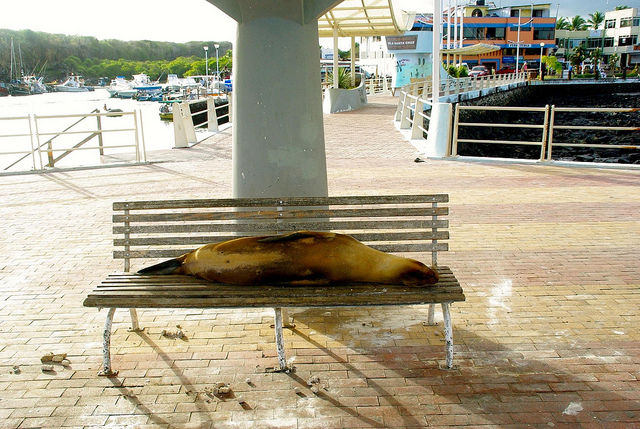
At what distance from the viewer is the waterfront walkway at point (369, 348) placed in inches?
130

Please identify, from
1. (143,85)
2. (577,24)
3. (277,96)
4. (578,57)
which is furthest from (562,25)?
(277,96)

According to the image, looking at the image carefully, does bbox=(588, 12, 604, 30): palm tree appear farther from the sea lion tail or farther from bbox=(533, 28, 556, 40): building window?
the sea lion tail

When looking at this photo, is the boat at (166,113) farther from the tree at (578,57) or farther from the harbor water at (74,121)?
the tree at (578,57)

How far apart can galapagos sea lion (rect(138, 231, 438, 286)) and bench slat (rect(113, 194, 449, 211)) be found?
60 centimetres

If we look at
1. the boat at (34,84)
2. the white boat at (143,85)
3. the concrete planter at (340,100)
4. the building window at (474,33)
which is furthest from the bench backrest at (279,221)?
the boat at (34,84)

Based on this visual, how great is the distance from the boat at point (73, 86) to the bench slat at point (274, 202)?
113784mm

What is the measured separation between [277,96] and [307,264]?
5.74 feet

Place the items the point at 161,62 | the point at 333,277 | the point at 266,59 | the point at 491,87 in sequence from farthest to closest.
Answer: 1. the point at 161,62
2. the point at 491,87
3. the point at 266,59
4. the point at 333,277

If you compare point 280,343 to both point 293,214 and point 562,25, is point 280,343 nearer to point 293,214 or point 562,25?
point 293,214

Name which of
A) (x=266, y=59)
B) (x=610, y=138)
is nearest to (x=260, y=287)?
(x=266, y=59)

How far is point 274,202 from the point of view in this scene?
15.0 feet

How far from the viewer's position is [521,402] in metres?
3.37

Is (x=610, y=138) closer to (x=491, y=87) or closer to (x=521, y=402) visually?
(x=491, y=87)

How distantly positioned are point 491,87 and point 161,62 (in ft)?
389
